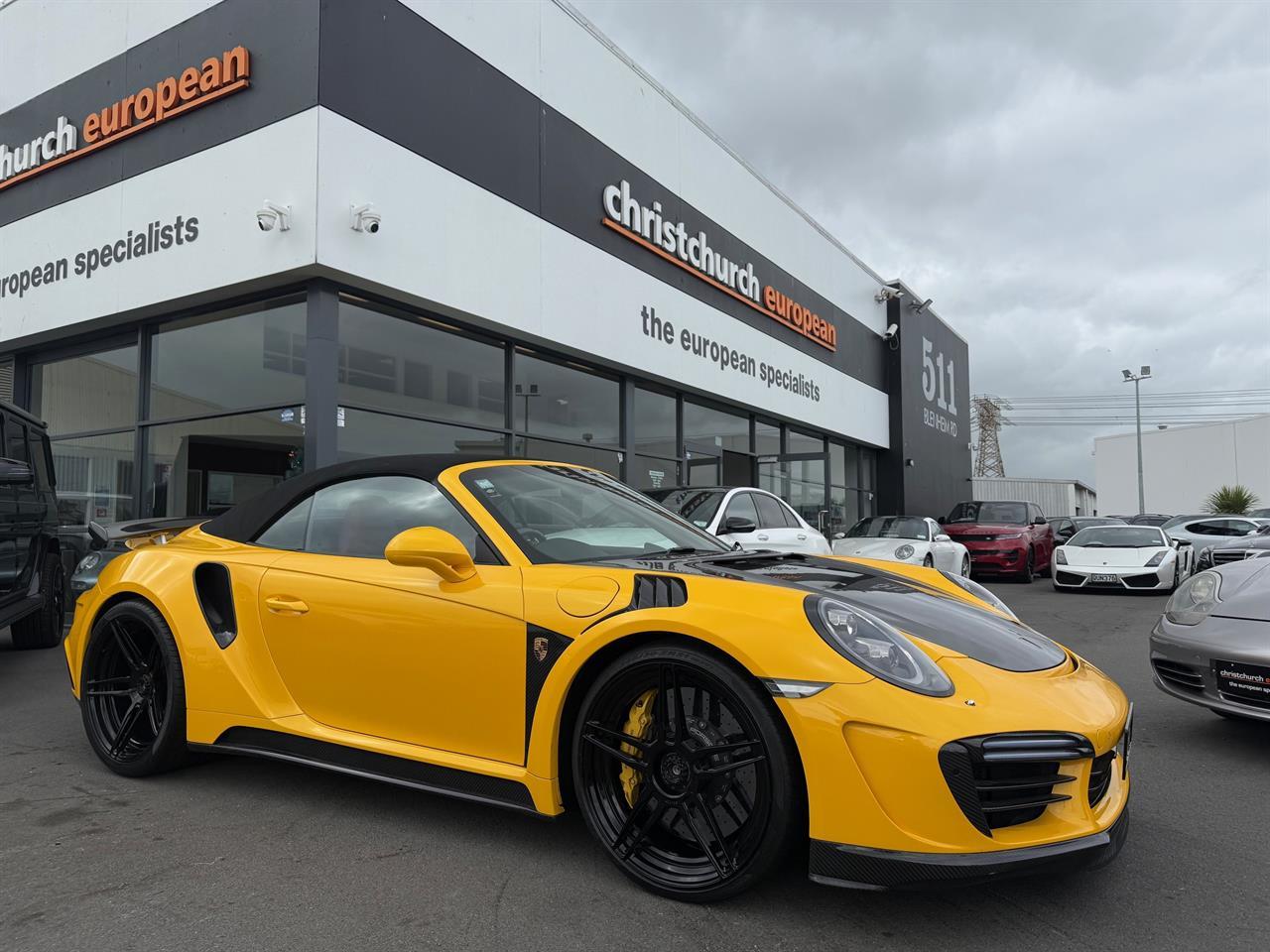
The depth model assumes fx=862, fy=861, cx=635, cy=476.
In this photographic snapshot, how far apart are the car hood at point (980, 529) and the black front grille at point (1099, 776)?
1437 centimetres

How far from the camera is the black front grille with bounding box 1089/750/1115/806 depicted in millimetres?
2170

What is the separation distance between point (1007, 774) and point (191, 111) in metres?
9.66

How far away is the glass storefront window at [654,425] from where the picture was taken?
12.9 m

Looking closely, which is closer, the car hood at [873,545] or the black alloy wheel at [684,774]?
the black alloy wheel at [684,774]

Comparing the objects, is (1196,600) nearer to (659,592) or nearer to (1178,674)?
(1178,674)

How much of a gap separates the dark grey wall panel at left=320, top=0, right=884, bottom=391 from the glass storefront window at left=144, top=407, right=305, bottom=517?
304 cm

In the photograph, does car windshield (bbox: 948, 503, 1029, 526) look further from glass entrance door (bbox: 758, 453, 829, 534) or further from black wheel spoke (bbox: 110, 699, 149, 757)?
black wheel spoke (bbox: 110, 699, 149, 757)

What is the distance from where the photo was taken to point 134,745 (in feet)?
11.2

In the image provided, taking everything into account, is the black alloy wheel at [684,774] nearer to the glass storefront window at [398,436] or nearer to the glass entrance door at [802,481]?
the glass storefront window at [398,436]

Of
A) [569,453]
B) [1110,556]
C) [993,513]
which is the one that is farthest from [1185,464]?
[569,453]

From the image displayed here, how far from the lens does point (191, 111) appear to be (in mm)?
8742

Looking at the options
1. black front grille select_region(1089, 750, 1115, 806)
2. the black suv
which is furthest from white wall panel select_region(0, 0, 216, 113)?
black front grille select_region(1089, 750, 1115, 806)

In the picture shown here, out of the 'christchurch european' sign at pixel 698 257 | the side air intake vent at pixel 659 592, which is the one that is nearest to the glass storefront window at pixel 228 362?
the 'christchurch european' sign at pixel 698 257

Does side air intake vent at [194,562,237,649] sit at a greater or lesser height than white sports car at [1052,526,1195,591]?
greater
